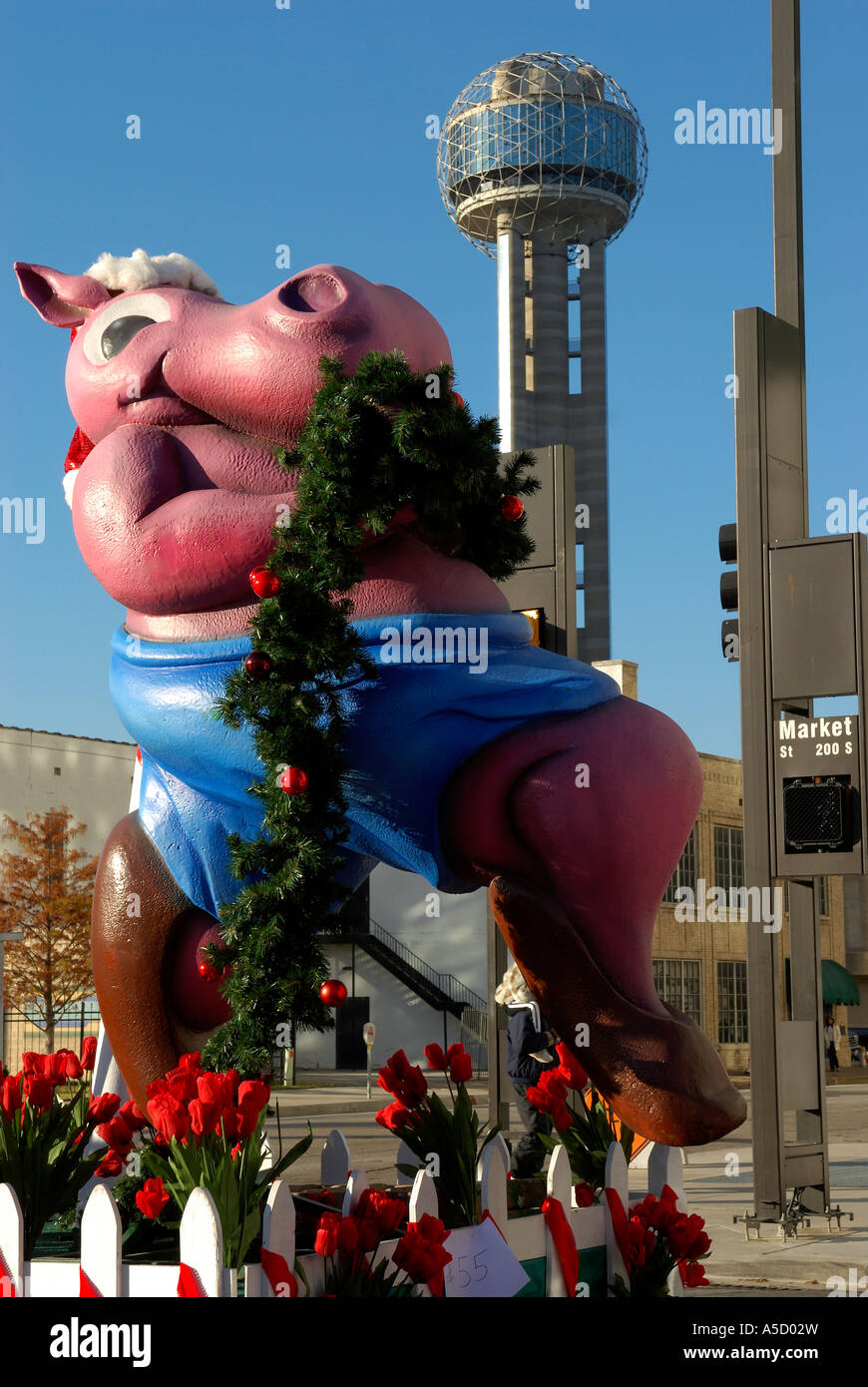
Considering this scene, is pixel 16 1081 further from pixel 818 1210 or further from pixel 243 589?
pixel 818 1210

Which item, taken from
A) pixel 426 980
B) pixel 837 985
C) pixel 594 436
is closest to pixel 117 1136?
pixel 426 980

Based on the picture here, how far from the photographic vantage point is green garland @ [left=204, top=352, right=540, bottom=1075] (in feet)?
15.4

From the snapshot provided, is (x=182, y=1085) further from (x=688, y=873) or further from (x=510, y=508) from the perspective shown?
(x=688, y=873)

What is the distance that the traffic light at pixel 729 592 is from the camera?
9.64 metres

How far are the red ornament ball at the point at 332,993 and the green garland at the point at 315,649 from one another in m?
0.02

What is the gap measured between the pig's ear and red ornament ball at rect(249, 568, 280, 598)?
4.88ft

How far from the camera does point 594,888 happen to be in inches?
199

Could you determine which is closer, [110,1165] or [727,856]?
[110,1165]

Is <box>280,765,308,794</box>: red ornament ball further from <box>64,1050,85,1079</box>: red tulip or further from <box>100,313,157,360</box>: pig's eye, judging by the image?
<box>100,313,157,360</box>: pig's eye

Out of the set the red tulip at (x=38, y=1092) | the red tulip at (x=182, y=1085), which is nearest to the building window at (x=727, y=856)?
the red tulip at (x=38, y=1092)

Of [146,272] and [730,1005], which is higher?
[146,272]

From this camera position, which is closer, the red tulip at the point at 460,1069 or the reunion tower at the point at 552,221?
the red tulip at the point at 460,1069

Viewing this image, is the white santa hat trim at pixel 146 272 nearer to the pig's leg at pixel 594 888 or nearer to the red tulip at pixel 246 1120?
the pig's leg at pixel 594 888

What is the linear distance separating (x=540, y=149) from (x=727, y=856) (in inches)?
1365
